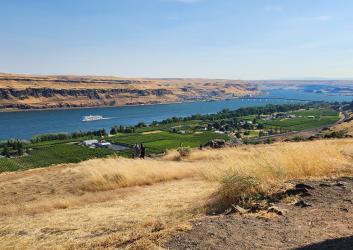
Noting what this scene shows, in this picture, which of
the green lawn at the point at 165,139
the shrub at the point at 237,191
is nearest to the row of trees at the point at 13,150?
the green lawn at the point at 165,139

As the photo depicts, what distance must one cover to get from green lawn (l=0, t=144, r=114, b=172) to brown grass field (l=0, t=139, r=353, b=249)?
4981cm

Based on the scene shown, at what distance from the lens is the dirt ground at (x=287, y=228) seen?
575 cm

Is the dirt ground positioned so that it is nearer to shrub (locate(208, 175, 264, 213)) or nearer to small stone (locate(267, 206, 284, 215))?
small stone (locate(267, 206, 284, 215))

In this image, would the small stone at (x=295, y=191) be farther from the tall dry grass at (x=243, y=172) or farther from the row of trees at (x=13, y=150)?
the row of trees at (x=13, y=150)

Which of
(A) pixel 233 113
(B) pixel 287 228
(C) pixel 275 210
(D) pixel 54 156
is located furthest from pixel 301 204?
(A) pixel 233 113

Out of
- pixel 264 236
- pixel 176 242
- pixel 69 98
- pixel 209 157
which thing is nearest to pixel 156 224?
pixel 176 242

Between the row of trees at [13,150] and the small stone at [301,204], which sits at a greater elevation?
the small stone at [301,204]

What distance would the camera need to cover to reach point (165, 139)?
3686 inches

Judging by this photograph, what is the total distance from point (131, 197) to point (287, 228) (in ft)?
18.0

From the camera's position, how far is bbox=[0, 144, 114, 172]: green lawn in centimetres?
6544

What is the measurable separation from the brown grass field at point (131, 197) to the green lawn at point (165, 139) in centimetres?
6730

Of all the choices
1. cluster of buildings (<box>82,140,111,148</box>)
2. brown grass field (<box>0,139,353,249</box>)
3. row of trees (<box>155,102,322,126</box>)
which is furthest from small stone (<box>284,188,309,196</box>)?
row of trees (<box>155,102,322,126</box>)

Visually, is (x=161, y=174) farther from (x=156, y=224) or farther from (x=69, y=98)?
(x=69, y=98)

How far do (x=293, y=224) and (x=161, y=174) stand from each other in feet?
24.9
